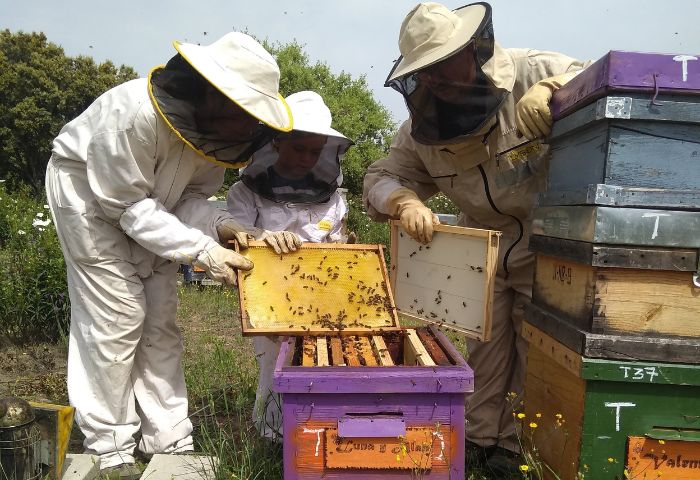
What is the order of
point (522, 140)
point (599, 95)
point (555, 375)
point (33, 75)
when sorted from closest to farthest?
1. point (599, 95)
2. point (555, 375)
3. point (522, 140)
4. point (33, 75)

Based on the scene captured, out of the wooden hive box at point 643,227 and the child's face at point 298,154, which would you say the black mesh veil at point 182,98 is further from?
Result: the wooden hive box at point 643,227

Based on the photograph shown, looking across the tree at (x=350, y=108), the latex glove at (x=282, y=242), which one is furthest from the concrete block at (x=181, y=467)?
the tree at (x=350, y=108)

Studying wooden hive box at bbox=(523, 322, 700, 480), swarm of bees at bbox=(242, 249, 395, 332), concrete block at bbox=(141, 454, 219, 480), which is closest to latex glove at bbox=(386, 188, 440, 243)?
swarm of bees at bbox=(242, 249, 395, 332)

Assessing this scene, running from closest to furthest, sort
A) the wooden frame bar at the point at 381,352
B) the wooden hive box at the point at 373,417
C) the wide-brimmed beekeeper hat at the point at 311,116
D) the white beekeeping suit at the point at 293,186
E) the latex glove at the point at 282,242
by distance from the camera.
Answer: the wooden hive box at the point at 373,417
the wooden frame bar at the point at 381,352
the latex glove at the point at 282,242
the wide-brimmed beekeeper hat at the point at 311,116
the white beekeeping suit at the point at 293,186

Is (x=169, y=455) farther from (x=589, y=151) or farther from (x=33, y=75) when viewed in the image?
(x=33, y=75)

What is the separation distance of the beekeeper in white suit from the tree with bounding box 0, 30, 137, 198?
2056 cm

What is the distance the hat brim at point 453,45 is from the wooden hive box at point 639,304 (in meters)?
1.17

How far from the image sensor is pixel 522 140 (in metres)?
2.89

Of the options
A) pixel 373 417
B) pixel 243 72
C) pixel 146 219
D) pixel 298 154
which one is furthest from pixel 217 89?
pixel 373 417

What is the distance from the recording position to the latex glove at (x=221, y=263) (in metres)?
2.68

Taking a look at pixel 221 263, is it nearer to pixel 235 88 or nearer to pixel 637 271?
pixel 235 88

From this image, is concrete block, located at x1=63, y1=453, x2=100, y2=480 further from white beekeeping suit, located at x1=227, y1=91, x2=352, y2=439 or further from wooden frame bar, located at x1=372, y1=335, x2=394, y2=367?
wooden frame bar, located at x1=372, y1=335, x2=394, y2=367

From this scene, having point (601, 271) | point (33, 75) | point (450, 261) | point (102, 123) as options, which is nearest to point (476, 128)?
point (450, 261)

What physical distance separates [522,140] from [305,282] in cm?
131
